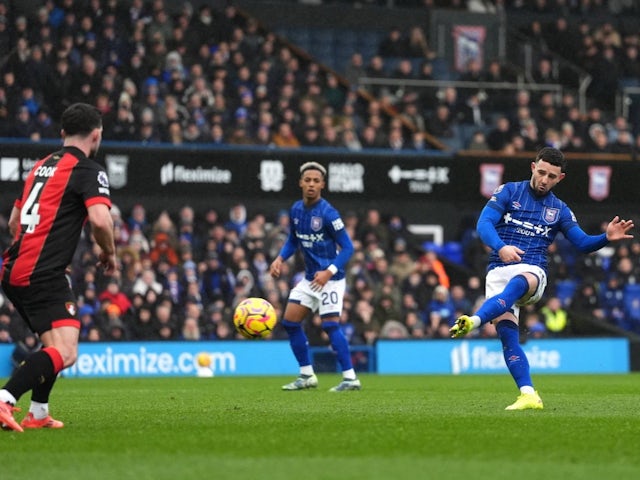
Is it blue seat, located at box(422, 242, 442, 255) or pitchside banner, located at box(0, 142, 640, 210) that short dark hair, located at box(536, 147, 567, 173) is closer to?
pitchside banner, located at box(0, 142, 640, 210)

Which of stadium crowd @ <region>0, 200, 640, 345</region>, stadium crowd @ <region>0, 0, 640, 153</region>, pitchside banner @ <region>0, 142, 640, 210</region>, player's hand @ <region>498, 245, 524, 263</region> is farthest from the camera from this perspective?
pitchside banner @ <region>0, 142, 640, 210</region>

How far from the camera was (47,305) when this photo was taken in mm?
8820

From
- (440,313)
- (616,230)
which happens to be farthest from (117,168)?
(616,230)

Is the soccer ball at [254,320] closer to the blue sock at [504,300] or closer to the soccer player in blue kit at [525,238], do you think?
the soccer player in blue kit at [525,238]

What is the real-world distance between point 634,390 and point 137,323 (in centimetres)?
1028

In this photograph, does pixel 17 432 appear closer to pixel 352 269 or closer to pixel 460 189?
pixel 352 269

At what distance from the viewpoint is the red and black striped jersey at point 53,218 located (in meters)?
8.80

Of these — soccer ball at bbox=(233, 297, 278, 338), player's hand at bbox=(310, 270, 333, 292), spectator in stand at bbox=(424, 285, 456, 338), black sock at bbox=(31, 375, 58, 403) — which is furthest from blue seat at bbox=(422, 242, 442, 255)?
black sock at bbox=(31, 375, 58, 403)

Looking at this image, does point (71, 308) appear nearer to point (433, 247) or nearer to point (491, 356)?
point (491, 356)

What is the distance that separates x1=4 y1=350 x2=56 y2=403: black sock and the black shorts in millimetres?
196

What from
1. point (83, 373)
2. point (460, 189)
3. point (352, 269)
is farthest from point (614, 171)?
point (83, 373)

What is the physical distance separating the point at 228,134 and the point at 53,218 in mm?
18858

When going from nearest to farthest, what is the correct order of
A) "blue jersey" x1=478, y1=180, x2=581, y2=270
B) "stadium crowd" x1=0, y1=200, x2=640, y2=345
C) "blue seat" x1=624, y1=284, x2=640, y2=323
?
"blue jersey" x1=478, y1=180, x2=581, y2=270, "stadium crowd" x1=0, y1=200, x2=640, y2=345, "blue seat" x1=624, y1=284, x2=640, y2=323

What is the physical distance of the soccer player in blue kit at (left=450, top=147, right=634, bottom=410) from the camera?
11336 millimetres
